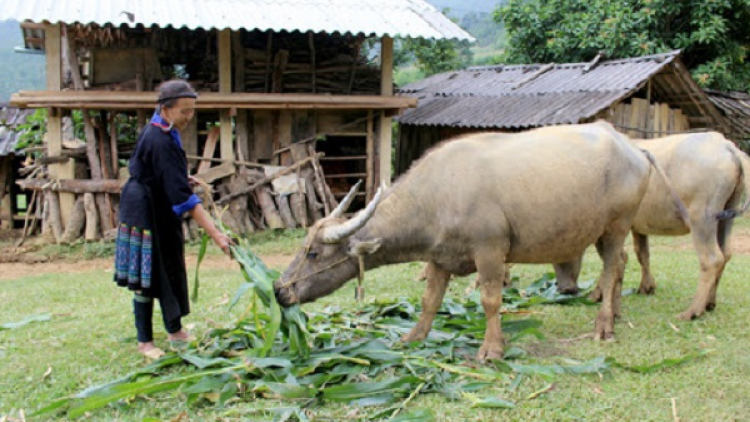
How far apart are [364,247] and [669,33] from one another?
45.6 ft

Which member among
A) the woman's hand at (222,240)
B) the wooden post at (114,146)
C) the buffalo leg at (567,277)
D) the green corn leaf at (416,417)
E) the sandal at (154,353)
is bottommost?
the green corn leaf at (416,417)

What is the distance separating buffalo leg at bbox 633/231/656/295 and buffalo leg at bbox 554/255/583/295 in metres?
0.83

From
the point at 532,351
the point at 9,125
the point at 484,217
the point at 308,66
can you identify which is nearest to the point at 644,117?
the point at 308,66

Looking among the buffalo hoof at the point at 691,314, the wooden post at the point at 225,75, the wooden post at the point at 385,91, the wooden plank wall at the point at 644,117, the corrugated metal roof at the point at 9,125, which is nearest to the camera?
the buffalo hoof at the point at 691,314

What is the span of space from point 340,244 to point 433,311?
0.96 m

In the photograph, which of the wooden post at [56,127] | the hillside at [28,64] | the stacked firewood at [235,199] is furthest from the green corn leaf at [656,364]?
the hillside at [28,64]

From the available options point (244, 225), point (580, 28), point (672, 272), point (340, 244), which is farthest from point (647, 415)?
point (580, 28)

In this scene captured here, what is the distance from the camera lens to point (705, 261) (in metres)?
6.41

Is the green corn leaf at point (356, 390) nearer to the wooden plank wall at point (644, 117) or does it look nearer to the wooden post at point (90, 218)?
the wooden post at point (90, 218)

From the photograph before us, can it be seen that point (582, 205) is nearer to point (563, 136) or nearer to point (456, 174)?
point (563, 136)

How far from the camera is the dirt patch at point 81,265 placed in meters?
10.4

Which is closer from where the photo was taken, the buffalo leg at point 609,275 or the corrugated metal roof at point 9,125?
the buffalo leg at point 609,275

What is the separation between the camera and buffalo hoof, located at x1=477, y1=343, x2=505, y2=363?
504 centimetres

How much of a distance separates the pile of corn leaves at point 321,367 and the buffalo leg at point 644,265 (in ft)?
7.23
